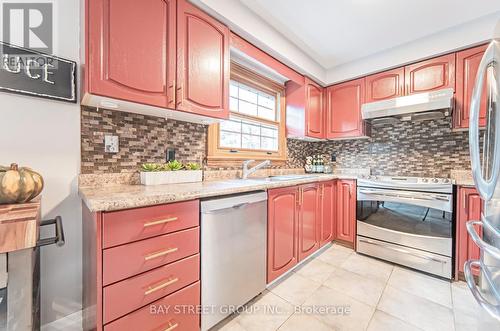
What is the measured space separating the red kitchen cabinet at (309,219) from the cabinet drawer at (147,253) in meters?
1.13

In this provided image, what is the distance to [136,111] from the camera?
1.39 m

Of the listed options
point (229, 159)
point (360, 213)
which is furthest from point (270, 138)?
point (360, 213)

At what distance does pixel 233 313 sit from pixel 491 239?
1386 mm

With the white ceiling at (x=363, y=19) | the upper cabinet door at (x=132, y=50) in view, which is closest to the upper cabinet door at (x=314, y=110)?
the white ceiling at (x=363, y=19)

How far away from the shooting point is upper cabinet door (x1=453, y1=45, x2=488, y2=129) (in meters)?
1.93

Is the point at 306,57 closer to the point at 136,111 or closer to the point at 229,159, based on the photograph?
the point at 229,159

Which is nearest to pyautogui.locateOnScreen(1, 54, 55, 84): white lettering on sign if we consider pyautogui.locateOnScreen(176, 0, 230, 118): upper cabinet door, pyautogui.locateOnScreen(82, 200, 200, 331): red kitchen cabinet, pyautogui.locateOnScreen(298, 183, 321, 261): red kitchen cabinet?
pyautogui.locateOnScreen(176, 0, 230, 118): upper cabinet door

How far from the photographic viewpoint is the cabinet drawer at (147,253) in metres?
0.82

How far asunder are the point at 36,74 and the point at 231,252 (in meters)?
1.47

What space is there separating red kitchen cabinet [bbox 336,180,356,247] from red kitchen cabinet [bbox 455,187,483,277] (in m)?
0.84

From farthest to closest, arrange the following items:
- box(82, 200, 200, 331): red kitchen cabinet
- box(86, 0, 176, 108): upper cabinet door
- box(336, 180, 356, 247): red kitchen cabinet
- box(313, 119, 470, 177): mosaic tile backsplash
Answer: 1. box(336, 180, 356, 247): red kitchen cabinet
2. box(313, 119, 470, 177): mosaic tile backsplash
3. box(86, 0, 176, 108): upper cabinet door
4. box(82, 200, 200, 331): red kitchen cabinet

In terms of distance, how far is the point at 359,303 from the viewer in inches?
58.4

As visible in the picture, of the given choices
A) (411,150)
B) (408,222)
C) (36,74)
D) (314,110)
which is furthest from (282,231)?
(411,150)

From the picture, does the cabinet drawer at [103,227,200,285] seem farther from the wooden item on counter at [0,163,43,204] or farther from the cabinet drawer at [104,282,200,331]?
the wooden item on counter at [0,163,43,204]
